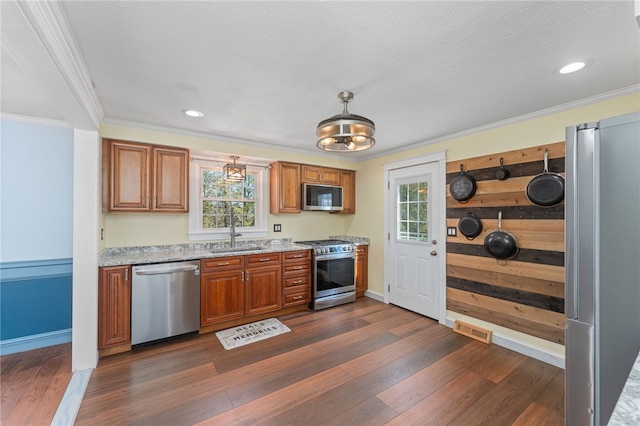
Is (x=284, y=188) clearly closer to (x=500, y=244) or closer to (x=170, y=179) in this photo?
(x=170, y=179)

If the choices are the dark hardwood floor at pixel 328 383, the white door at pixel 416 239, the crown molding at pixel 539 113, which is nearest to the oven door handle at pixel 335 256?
the white door at pixel 416 239

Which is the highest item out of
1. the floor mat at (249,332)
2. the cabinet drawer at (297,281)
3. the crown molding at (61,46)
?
the crown molding at (61,46)

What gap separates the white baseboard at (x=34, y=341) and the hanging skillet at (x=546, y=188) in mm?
4999

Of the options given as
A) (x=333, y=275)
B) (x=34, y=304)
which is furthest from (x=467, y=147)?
(x=34, y=304)

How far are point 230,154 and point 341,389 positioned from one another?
3026 millimetres

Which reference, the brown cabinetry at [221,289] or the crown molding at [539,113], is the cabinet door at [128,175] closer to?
the brown cabinetry at [221,289]

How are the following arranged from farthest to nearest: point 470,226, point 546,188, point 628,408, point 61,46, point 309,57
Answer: point 470,226 < point 546,188 < point 309,57 < point 61,46 < point 628,408

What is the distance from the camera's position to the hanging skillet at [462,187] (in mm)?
3127

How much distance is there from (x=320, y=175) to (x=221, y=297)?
2346mm

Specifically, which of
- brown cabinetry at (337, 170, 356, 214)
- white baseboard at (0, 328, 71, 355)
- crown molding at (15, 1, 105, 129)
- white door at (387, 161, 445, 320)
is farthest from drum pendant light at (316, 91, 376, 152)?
white baseboard at (0, 328, 71, 355)

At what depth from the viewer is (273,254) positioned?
3.62 metres

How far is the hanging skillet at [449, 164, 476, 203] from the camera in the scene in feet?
10.3

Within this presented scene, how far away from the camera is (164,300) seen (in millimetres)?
2877

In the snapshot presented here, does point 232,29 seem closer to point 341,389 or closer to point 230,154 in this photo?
point 230,154
